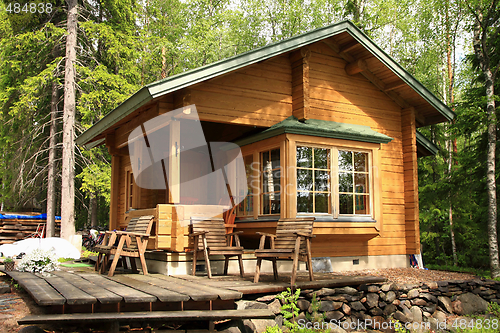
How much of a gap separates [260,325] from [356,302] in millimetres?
2065

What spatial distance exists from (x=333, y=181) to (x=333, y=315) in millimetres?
2939

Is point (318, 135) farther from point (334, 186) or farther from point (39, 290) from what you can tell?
point (39, 290)

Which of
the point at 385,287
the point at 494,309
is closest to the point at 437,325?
the point at 385,287

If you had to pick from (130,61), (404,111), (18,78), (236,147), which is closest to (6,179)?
(18,78)

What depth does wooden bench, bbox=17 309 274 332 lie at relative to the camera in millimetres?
3966

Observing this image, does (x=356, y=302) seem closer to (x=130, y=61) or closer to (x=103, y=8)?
(x=130, y=61)

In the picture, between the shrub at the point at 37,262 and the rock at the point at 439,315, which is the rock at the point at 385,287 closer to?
the rock at the point at 439,315

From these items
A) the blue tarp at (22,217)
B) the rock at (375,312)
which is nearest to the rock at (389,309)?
the rock at (375,312)

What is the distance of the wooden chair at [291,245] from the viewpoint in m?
6.04

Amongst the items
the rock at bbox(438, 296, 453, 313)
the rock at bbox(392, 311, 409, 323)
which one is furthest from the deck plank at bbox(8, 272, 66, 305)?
the rock at bbox(438, 296, 453, 313)

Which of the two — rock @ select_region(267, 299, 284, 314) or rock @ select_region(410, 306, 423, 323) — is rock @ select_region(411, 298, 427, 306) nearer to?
rock @ select_region(410, 306, 423, 323)

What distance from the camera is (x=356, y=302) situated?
21.4 feet

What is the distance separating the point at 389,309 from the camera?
6.79 meters

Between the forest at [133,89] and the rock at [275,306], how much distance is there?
5923mm
